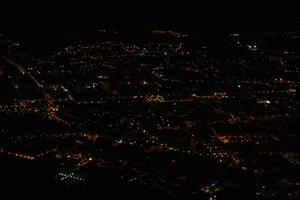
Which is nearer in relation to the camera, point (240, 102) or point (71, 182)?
point (71, 182)

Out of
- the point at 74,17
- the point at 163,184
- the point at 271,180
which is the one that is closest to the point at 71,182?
the point at 163,184

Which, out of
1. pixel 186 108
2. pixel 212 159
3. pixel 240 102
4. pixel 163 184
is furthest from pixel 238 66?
pixel 163 184

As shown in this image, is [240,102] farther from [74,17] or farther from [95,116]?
[74,17]

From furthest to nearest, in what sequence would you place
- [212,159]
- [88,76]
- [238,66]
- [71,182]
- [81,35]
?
[81,35] → [238,66] → [88,76] → [212,159] → [71,182]

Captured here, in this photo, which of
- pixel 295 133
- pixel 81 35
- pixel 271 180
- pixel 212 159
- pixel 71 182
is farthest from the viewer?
pixel 81 35

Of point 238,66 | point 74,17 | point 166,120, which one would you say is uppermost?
point 74,17

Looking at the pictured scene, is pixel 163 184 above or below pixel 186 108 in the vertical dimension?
below
